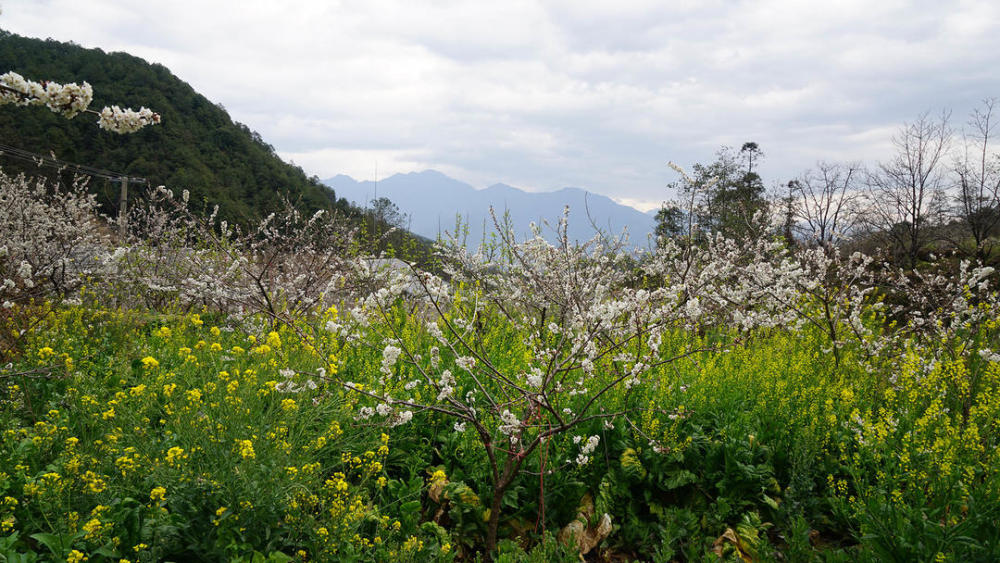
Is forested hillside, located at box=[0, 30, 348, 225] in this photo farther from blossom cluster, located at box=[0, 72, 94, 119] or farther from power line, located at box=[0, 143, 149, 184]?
blossom cluster, located at box=[0, 72, 94, 119]

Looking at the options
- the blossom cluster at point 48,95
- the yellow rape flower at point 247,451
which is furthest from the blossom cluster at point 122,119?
the yellow rape flower at point 247,451

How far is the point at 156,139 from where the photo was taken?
Result: 89.0ft

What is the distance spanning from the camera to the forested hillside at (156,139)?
77.8 ft

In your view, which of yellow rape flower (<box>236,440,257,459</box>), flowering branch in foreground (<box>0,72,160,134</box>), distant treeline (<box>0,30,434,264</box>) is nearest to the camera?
yellow rape flower (<box>236,440,257,459</box>)

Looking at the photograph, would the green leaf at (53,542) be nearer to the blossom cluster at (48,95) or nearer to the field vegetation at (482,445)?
the field vegetation at (482,445)

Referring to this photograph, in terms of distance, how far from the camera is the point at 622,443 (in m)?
3.67

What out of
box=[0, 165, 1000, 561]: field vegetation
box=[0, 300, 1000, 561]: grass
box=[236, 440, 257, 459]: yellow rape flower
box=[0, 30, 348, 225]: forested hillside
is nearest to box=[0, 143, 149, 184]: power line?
box=[0, 30, 348, 225]: forested hillside

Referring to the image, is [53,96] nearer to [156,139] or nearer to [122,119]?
[122,119]

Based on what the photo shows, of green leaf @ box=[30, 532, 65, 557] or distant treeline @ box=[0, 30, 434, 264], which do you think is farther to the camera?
distant treeline @ box=[0, 30, 434, 264]

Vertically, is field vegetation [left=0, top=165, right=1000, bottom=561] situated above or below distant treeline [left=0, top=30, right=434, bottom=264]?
below

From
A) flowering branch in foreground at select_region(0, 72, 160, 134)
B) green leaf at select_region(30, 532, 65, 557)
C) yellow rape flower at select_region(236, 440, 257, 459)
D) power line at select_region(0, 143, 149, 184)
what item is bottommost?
green leaf at select_region(30, 532, 65, 557)

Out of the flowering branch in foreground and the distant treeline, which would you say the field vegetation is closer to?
the flowering branch in foreground

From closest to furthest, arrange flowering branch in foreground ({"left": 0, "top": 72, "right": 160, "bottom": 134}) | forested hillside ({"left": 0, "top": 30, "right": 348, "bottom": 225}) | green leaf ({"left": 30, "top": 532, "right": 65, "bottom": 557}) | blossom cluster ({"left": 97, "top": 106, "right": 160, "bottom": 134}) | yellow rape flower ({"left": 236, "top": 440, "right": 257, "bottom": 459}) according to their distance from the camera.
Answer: green leaf ({"left": 30, "top": 532, "right": 65, "bottom": 557})
yellow rape flower ({"left": 236, "top": 440, "right": 257, "bottom": 459})
flowering branch in foreground ({"left": 0, "top": 72, "right": 160, "bottom": 134})
blossom cluster ({"left": 97, "top": 106, "right": 160, "bottom": 134})
forested hillside ({"left": 0, "top": 30, "right": 348, "bottom": 225})

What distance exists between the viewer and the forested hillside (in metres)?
23.7
